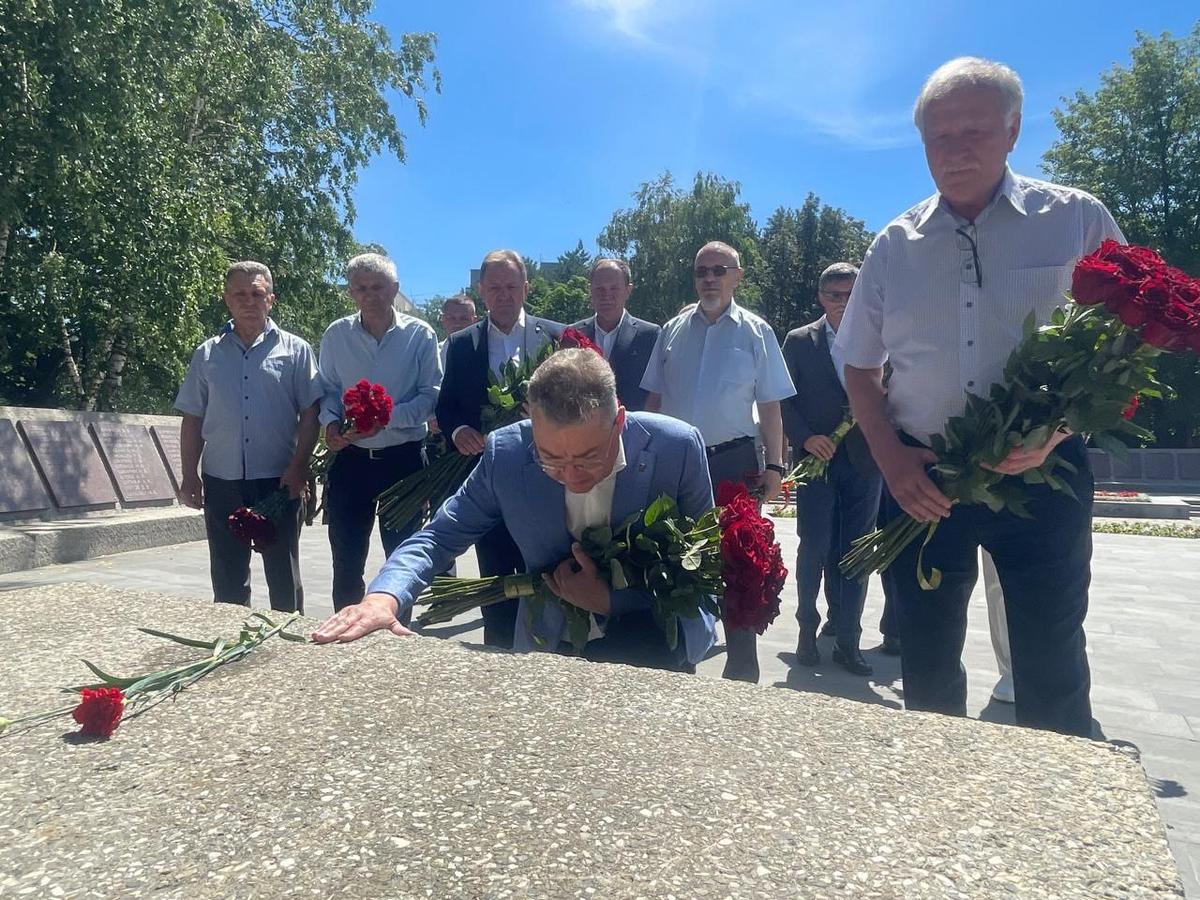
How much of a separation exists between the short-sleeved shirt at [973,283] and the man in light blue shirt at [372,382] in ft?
8.16

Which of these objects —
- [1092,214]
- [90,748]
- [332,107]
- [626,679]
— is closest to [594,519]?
[626,679]

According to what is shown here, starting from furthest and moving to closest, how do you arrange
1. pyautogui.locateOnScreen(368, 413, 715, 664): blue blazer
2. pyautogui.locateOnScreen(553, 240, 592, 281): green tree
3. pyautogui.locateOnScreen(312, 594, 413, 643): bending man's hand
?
1. pyautogui.locateOnScreen(553, 240, 592, 281): green tree
2. pyautogui.locateOnScreen(368, 413, 715, 664): blue blazer
3. pyautogui.locateOnScreen(312, 594, 413, 643): bending man's hand

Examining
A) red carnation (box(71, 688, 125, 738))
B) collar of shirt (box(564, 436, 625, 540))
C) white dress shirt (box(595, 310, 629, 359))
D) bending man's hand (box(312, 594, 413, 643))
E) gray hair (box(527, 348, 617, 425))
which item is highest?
white dress shirt (box(595, 310, 629, 359))

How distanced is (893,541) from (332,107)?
19.1 metres

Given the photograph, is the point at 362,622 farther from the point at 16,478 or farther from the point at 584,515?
the point at 16,478

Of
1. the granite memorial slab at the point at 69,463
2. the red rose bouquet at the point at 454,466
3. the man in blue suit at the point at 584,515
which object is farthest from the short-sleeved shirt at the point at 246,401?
the granite memorial slab at the point at 69,463

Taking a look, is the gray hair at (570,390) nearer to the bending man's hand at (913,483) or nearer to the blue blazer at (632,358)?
the bending man's hand at (913,483)

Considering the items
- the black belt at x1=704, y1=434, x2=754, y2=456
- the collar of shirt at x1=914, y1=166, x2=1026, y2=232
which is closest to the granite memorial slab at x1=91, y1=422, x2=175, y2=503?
Answer: the black belt at x1=704, y1=434, x2=754, y2=456

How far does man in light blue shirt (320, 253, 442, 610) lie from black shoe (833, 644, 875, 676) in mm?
2175

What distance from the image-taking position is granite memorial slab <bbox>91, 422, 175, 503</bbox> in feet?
29.9

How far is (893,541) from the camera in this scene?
102 inches

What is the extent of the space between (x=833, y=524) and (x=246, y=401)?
3013 millimetres

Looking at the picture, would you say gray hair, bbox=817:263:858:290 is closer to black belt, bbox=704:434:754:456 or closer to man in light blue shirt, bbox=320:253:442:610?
black belt, bbox=704:434:754:456

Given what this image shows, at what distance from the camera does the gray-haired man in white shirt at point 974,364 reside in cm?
238
